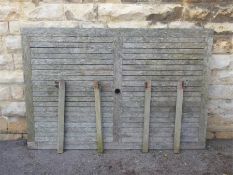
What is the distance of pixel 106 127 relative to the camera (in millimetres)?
4297

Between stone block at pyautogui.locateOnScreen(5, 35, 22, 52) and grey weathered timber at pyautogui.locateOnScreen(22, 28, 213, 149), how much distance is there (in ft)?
0.50

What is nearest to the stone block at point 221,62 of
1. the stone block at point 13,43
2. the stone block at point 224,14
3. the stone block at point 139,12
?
the stone block at point 224,14

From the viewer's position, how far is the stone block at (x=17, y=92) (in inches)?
170

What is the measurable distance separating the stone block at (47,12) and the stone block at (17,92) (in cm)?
78

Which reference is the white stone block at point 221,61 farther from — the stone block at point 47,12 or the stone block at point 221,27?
the stone block at point 47,12

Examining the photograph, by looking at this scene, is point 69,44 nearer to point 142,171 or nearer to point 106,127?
point 106,127

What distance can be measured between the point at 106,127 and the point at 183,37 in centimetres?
127

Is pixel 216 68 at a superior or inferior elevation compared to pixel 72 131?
superior

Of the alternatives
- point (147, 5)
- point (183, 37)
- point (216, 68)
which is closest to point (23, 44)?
point (147, 5)

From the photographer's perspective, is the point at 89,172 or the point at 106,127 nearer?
the point at 89,172

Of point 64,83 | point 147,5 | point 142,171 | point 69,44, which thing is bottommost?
point 142,171

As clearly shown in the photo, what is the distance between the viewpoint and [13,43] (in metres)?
4.17

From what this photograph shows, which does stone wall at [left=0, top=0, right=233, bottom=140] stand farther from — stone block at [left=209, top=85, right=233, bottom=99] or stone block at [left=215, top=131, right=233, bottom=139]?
stone block at [left=215, top=131, right=233, bottom=139]

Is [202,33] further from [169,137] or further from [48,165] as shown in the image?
[48,165]
